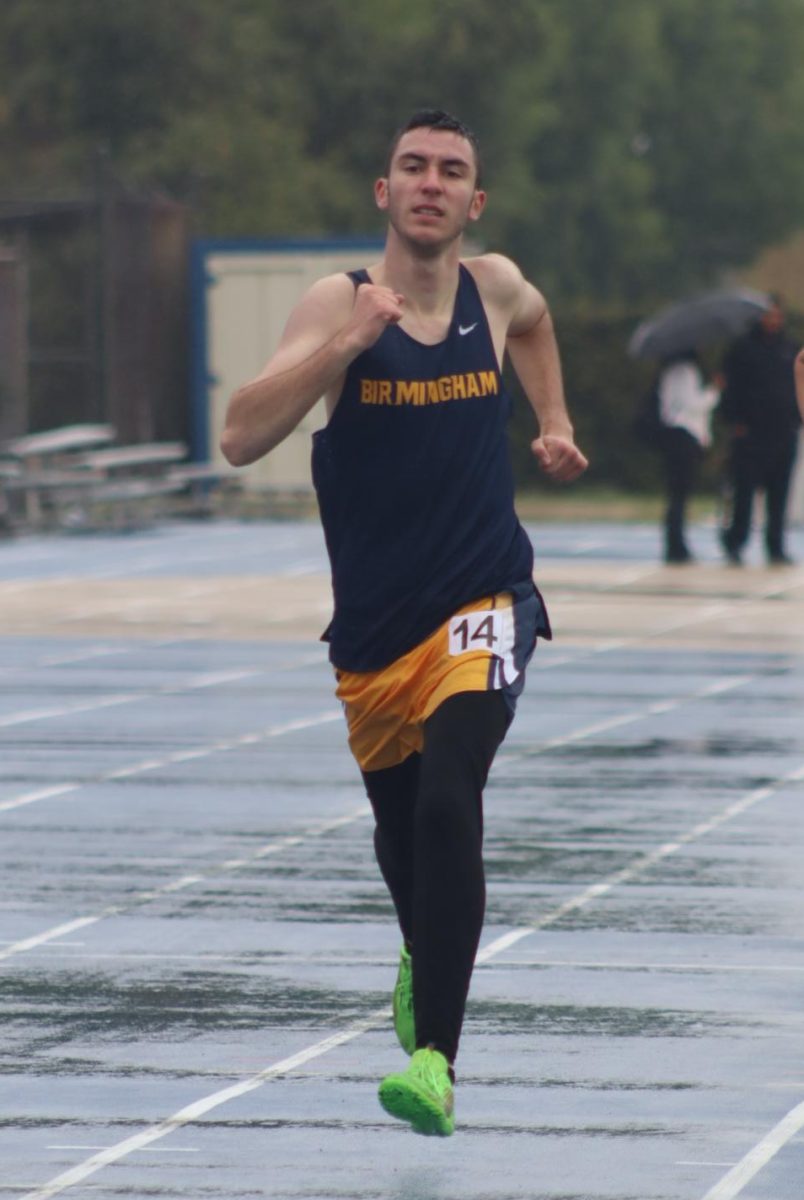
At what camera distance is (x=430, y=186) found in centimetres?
629

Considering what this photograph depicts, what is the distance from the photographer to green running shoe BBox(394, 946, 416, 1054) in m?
6.38

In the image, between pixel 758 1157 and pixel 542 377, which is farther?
pixel 542 377

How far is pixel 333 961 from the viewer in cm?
816

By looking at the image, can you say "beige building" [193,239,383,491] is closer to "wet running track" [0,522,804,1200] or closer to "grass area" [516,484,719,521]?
"grass area" [516,484,719,521]

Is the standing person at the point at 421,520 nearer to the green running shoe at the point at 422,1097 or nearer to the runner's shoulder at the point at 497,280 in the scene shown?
the runner's shoulder at the point at 497,280

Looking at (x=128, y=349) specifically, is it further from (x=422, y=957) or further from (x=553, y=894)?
(x=422, y=957)

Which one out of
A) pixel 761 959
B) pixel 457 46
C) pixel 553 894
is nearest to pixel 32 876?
pixel 553 894

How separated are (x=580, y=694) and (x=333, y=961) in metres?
7.41

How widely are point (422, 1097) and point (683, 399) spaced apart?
64.2ft

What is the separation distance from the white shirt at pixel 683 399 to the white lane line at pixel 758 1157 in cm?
1883

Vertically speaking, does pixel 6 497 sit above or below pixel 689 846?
below

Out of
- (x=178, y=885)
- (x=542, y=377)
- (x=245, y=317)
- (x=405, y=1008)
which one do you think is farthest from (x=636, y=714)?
(x=245, y=317)

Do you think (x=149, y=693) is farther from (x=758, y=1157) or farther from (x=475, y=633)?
(x=758, y=1157)

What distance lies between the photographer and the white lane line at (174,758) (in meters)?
11.5
